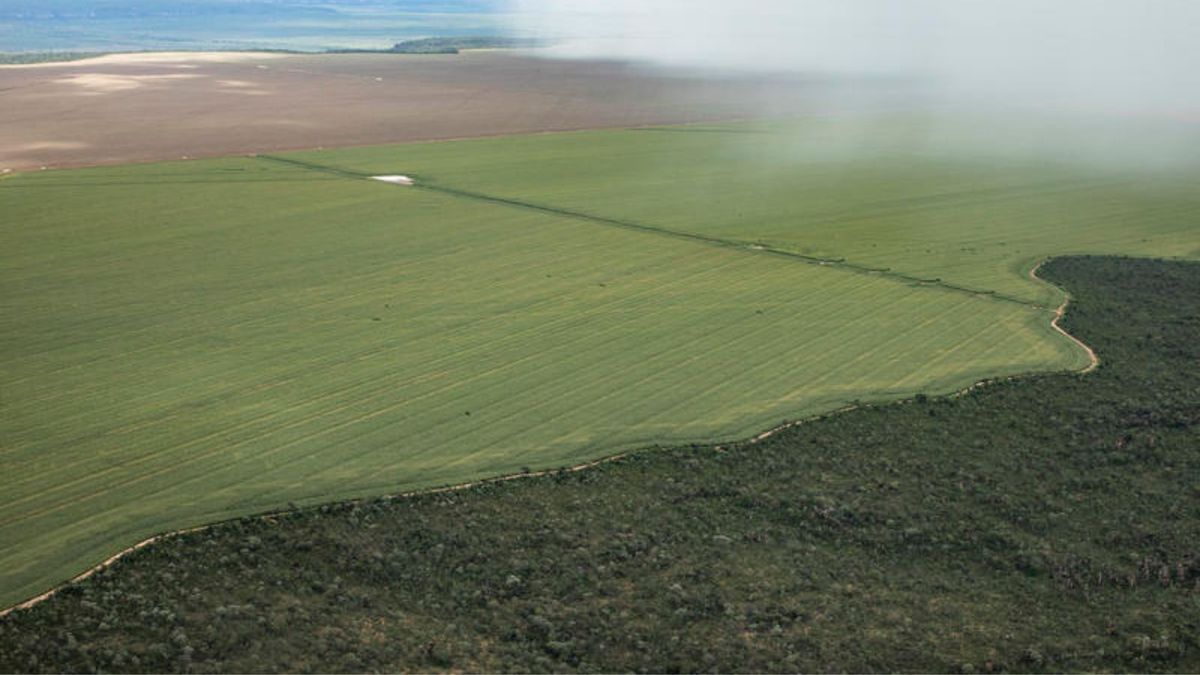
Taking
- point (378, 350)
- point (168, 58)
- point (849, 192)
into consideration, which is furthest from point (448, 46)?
point (378, 350)

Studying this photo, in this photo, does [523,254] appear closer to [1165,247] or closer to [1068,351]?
[1068,351]

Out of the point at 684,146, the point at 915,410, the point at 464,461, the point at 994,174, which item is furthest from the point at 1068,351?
the point at 684,146

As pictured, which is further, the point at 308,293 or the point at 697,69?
the point at 697,69

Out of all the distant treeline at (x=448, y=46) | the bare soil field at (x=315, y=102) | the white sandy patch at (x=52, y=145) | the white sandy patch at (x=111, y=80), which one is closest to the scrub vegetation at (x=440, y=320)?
the white sandy patch at (x=52, y=145)

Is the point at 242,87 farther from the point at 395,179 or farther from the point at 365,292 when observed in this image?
the point at 365,292

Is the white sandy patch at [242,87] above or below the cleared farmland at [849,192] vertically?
above

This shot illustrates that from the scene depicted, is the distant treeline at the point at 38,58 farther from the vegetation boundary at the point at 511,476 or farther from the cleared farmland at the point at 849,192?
the vegetation boundary at the point at 511,476
